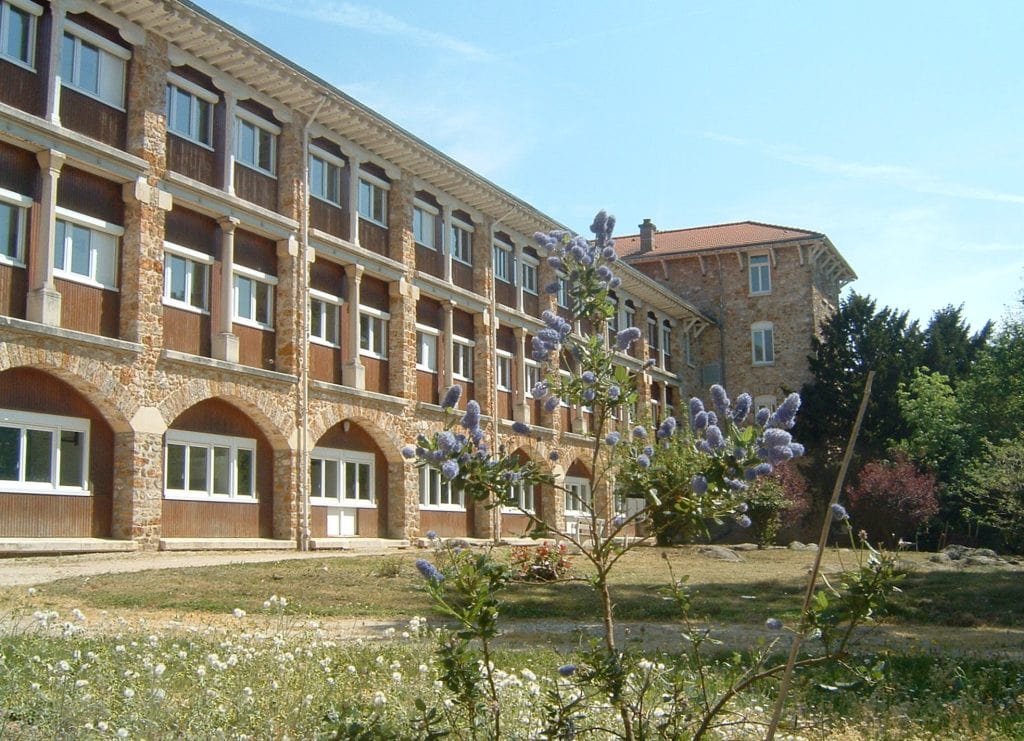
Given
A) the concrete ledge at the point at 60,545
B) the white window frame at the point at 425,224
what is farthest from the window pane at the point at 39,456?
the white window frame at the point at 425,224

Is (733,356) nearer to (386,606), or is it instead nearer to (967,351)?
(967,351)

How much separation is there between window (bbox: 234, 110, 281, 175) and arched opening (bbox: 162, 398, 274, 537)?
5361 mm

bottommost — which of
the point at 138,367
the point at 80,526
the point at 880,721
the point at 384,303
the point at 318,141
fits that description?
the point at 880,721

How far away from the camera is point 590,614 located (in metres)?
12.4

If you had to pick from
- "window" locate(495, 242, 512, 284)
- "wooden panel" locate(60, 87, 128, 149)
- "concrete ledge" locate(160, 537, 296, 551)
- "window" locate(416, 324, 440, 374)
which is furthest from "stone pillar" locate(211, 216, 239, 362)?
"window" locate(495, 242, 512, 284)

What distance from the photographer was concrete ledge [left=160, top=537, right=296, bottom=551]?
20020 millimetres

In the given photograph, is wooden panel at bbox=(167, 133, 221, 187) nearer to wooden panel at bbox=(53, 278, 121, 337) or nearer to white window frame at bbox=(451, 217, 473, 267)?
wooden panel at bbox=(53, 278, 121, 337)

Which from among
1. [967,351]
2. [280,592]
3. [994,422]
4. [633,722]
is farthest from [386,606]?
[967,351]

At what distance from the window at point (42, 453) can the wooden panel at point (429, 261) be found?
11.8 meters

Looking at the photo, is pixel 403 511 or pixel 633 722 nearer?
pixel 633 722

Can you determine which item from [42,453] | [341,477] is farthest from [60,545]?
[341,477]

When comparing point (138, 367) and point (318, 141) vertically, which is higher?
point (318, 141)

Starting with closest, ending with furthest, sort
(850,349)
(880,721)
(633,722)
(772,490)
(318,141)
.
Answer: (633,722), (880,721), (318,141), (772,490), (850,349)

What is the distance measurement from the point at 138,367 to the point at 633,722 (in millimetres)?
16591
